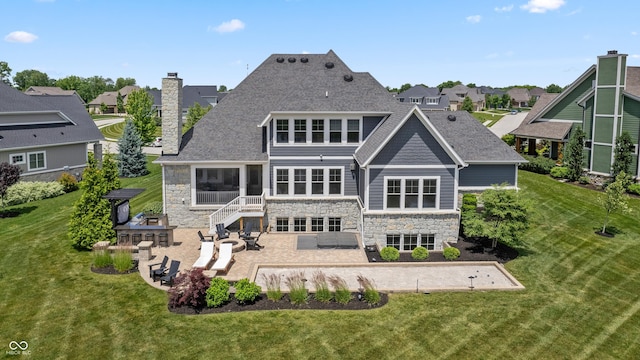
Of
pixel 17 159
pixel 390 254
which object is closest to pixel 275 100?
pixel 390 254

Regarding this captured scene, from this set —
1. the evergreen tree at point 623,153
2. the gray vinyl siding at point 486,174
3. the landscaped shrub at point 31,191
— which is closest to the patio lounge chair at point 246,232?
the gray vinyl siding at point 486,174

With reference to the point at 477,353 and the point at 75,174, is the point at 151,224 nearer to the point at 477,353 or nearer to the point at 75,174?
the point at 477,353

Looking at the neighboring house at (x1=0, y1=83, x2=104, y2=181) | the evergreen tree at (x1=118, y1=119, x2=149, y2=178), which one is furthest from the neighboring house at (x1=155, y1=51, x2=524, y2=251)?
the evergreen tree at (x1=118, y1=119, x2=149, y2=178)

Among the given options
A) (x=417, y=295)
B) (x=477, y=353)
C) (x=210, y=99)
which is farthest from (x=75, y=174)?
(x=210, y=99)

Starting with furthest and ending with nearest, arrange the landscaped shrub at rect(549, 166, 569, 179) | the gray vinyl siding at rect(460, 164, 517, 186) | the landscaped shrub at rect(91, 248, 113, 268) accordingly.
A: the landscaped shrub at rect(549, 166, 569, 179) → the gray vinyl siding at rect(460, 164, 517, 186) → the landscaped shrub at rect(91, 248, 113, 268)

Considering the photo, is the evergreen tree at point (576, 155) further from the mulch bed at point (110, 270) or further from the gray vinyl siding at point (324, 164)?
the mulch bed at point (110, 270)

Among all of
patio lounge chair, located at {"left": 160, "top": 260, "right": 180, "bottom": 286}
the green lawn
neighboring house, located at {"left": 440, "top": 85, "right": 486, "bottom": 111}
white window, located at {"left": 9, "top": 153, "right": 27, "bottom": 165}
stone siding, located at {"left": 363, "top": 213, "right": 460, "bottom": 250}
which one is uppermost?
neighboring house, located at {"left": 440, "top": 85, "right": 486, "bottom": 111}

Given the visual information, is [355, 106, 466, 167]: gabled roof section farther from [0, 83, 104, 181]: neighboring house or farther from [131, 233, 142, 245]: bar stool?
[0, 83, 104, 181]: neighboring house
